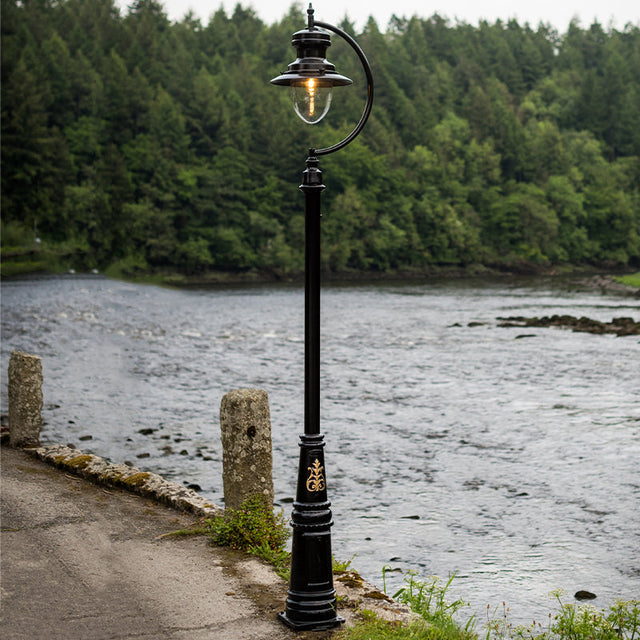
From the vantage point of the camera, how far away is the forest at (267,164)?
308 feet

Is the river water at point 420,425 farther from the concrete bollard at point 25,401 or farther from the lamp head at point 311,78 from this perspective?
the lamp head at point 311,78

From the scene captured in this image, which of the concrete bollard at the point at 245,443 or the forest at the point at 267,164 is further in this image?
the forest at the point at 267,164

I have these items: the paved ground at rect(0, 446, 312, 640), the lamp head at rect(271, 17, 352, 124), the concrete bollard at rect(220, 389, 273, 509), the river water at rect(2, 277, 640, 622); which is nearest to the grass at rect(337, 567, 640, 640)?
the paved ground at rect(0, 446, 312, 640)

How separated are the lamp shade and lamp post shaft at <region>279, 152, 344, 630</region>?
35 cm

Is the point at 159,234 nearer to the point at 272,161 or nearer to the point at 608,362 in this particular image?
the point at 272,161

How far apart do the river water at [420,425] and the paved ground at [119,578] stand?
8.94ft

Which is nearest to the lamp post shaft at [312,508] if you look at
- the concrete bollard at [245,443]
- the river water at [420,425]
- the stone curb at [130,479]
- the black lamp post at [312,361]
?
the black lamp post at [312,361]

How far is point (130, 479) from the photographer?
10.2m

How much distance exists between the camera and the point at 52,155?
313 feet

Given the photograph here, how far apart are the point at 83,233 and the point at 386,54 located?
2829 inches

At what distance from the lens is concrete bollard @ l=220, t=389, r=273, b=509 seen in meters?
8.60

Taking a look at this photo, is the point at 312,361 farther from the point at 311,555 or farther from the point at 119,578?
the point at 119,578

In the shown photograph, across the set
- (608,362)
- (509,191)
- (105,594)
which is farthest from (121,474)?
(509,191)

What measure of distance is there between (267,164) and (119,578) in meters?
101
